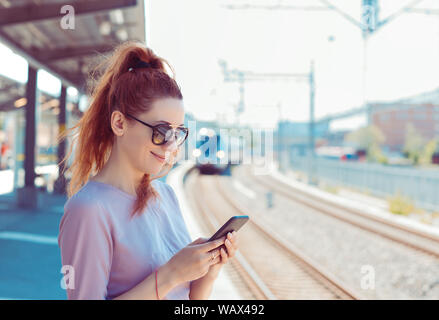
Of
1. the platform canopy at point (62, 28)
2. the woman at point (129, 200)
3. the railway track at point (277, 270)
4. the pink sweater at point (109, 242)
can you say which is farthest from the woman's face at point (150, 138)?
the platform canopy at point (62, 28)

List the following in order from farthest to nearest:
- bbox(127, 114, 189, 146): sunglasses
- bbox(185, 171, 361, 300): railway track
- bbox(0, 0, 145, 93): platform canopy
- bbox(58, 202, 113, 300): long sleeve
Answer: bbox(0, 0, 145, 93): platform canopy → bbox(185, 171, 361, 300): railway track → bbox(127, 114, 189, 146): sunglasses → bbox(58, 202, 113, 300): long sleeve

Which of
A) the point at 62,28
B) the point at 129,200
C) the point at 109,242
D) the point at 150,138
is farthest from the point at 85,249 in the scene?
the point at 62,28

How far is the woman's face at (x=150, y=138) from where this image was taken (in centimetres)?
126

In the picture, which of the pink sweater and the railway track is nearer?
the pink sweater

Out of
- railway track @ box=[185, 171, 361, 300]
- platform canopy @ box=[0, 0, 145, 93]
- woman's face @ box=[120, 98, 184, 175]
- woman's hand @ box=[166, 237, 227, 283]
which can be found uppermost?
platform canopy @ box=[0, 0, 145, 93]

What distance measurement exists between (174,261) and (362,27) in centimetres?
856

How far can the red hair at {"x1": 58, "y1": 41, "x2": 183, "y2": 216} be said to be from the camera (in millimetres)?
1267

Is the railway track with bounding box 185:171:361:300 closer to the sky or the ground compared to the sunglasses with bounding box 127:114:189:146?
closer to the ground

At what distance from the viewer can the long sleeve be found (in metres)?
1.07

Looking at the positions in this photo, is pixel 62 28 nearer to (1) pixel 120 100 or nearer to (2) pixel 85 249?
(1) pixel 120 100

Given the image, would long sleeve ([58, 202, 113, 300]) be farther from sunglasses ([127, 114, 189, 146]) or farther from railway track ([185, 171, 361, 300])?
railway track ([185, 171, 361, 300])

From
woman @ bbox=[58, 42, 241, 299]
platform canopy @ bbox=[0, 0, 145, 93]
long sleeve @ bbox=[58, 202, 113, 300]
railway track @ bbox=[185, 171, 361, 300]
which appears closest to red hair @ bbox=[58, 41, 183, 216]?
woman @ bbox=[58, 42, 241, 299]

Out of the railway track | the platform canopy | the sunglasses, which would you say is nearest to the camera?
the sunglasses

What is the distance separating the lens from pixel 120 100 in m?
1.29
